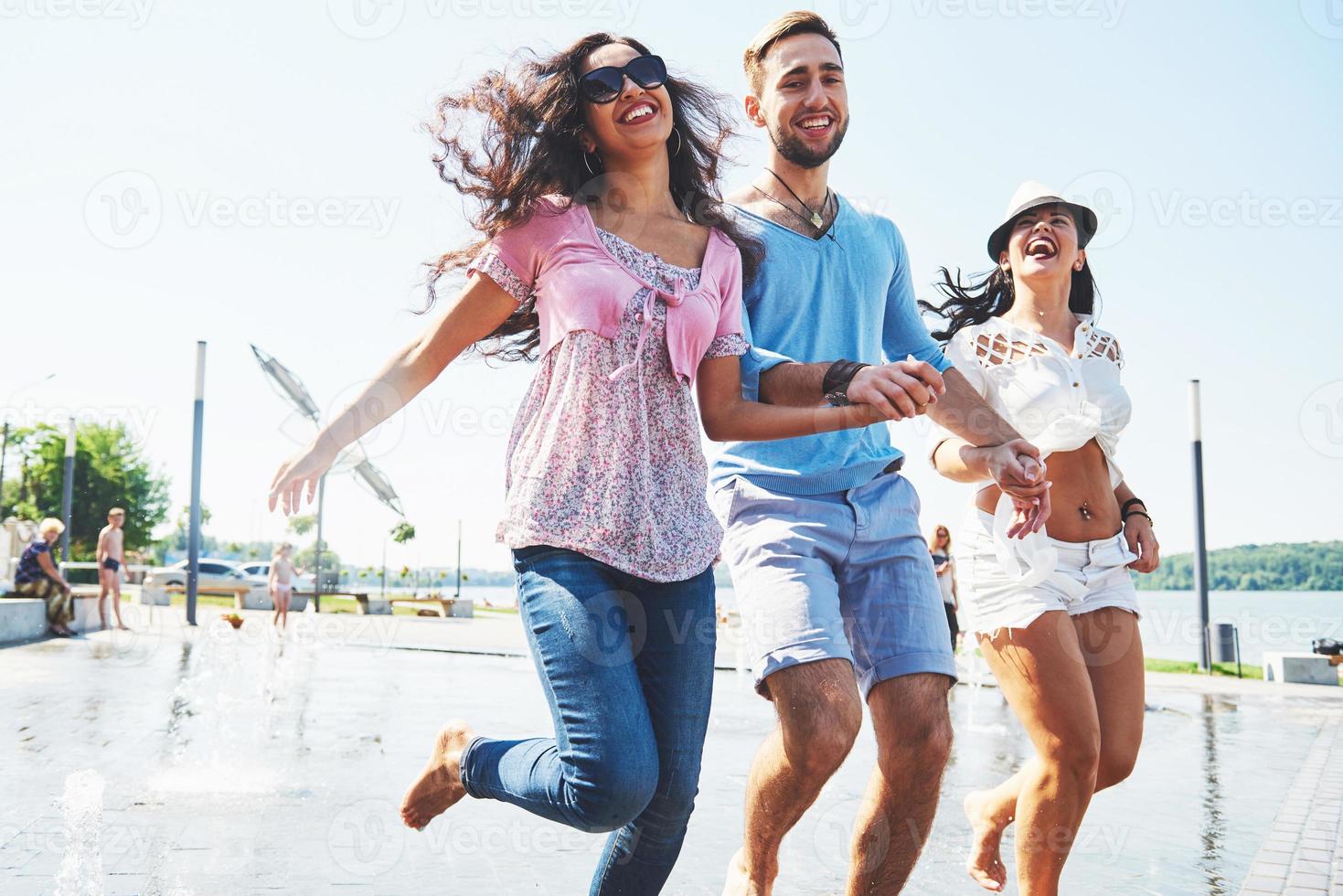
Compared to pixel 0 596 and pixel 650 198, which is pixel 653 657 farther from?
pixel 0 596

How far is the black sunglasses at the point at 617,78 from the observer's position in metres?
2.83

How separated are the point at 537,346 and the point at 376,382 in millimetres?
528

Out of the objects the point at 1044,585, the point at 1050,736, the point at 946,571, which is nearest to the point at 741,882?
the point at 1050,736

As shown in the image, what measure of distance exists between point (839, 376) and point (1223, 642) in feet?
61.4

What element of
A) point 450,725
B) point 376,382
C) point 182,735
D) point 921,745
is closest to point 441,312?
point 376,382

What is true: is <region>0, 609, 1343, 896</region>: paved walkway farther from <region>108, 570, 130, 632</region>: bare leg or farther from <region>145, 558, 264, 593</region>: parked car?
<region>145, 558, 264, 593</region>: parked car

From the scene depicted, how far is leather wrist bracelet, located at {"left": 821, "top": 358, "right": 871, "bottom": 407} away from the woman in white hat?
27.8 inches

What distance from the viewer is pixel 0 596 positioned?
658 inches

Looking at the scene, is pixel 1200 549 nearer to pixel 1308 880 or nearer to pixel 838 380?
pixel 1308 880

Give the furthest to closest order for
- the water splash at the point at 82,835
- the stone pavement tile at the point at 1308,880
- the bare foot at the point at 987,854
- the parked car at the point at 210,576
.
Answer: the parked car at the point at 210,576 → the stone pavement tile at the point at 1308,880 → the bare foot at the point at 987,854 → the water splash at the point at 82,835

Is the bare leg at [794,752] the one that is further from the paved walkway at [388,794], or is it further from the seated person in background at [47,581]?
the seated person in background at [47,581]

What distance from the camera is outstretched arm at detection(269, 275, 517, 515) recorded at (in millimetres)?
2443

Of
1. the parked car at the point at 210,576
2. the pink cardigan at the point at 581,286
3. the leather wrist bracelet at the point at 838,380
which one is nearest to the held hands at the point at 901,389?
the leather wrist bracelet at the point at 838,380

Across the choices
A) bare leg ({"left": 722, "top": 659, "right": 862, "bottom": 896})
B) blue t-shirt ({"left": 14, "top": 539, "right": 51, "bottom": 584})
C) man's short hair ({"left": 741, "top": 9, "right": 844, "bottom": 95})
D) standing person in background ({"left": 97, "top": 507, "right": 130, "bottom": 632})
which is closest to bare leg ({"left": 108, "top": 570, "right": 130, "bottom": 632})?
standing person in background ({"left": 97, "top": 507, "right": 130, "bottom": 632})
